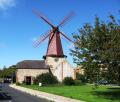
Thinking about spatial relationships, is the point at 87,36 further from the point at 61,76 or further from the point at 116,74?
the point at 61,76

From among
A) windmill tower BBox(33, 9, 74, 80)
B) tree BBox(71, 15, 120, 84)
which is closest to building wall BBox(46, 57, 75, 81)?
windmill tower BBox(33, 9, 74, 80)

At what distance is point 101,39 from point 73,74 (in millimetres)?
60134

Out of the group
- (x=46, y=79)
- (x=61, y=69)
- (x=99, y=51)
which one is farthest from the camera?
(x=61, y=69)

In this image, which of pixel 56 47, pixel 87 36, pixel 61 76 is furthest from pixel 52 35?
pixel 87 36

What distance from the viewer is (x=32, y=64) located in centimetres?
10350

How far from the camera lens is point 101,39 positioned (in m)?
40.1

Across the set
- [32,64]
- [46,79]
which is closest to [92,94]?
[46,79]

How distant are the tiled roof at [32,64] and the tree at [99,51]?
193ft

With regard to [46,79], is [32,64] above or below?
above

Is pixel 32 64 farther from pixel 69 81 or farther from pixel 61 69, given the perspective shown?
pixel 69 81

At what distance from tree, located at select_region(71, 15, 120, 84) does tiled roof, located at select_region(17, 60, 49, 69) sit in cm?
5883

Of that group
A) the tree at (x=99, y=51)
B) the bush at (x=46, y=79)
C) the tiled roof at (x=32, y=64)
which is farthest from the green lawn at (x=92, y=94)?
the tiled roof at (x=32, y=64)

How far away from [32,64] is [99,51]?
213 feet

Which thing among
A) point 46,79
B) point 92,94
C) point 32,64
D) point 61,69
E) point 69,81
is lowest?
point 92,94
